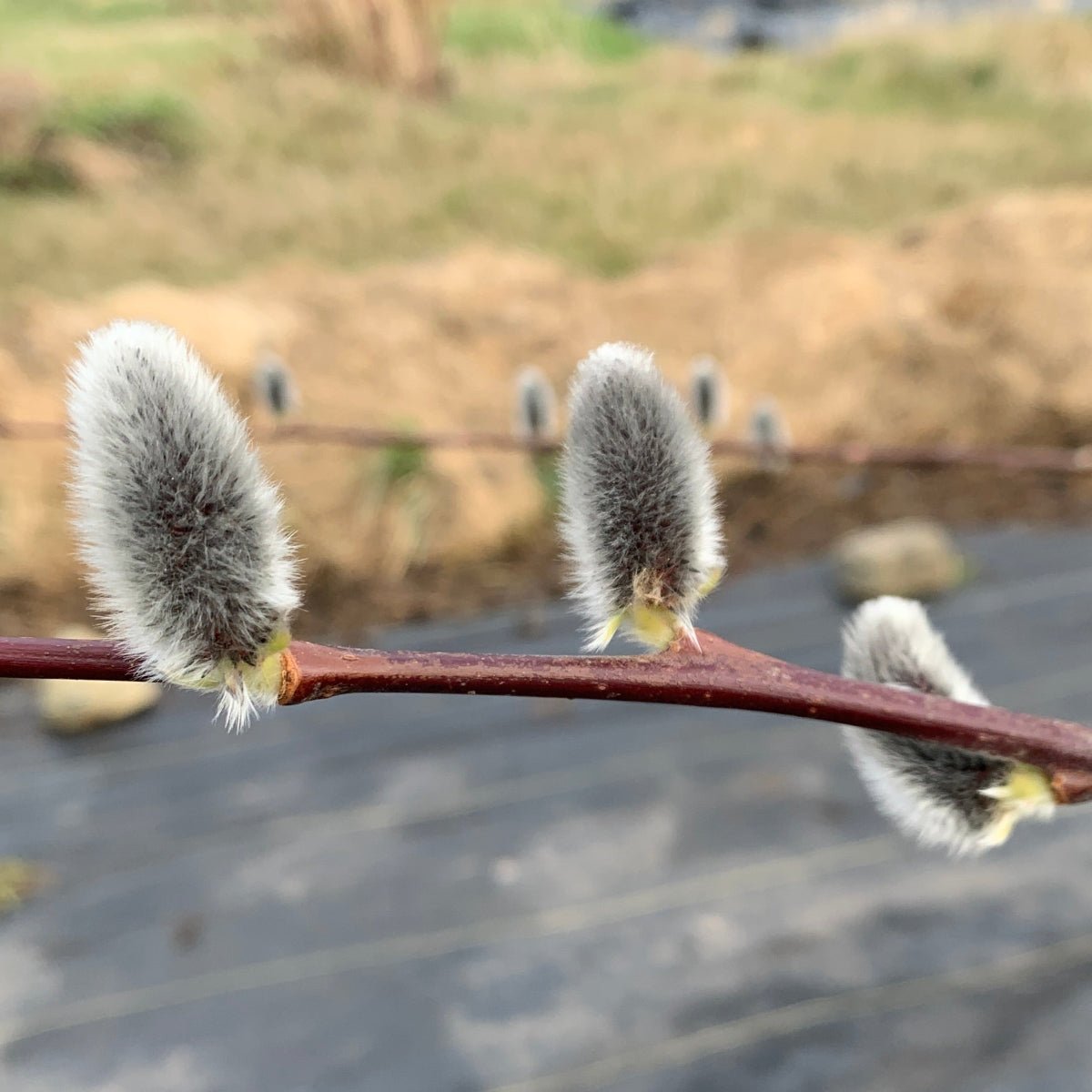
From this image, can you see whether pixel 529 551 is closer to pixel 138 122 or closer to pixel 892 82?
pixel 138 122

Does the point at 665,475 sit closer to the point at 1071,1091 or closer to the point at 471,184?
the point at 1071,1091

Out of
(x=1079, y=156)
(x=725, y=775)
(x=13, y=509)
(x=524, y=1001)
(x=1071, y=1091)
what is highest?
(x=1079, y=156)

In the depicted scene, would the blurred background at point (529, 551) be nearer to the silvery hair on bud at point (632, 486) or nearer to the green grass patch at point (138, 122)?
the green grass patch at point (138, 122)

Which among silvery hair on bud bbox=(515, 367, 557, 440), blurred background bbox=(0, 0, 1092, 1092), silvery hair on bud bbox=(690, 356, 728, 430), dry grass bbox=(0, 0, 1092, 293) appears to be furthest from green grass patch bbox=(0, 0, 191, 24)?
silvery hair on bud bbox=(690, 356, 728, 430)

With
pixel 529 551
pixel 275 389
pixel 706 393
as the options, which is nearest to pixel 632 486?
pixel 706 393

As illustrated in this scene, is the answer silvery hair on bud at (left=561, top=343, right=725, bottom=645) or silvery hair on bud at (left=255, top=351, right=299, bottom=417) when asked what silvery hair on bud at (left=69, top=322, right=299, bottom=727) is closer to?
silvery hair on bud at (left=561, top=343, right=725, bottom=645)

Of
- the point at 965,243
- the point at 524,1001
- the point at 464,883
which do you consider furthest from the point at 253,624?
the point at 965,243
